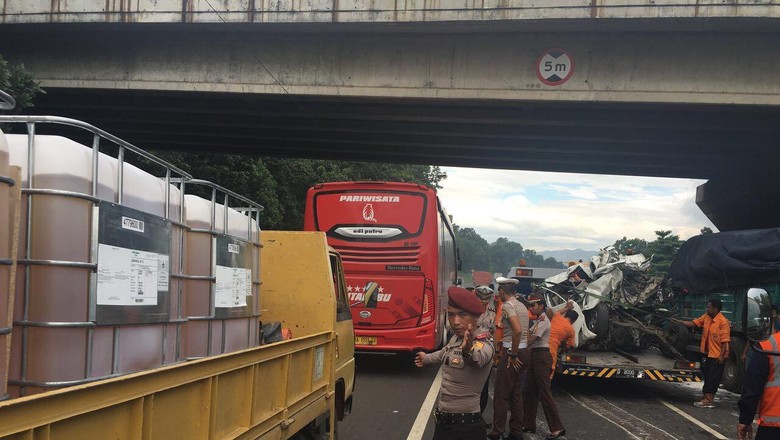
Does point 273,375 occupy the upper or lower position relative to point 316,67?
lower

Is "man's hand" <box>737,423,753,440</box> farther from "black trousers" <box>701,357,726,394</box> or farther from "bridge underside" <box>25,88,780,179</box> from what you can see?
"bridge underside" <box>25,88,780,179</box>

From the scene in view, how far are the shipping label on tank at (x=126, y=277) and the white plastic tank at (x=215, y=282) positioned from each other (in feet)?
1.76

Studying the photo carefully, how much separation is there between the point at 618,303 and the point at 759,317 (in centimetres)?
213

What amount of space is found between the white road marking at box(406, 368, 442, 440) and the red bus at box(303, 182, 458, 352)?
1.40 m

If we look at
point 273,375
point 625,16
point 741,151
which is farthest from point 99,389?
point 741,151

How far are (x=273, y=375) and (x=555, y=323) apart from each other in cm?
Result: 556

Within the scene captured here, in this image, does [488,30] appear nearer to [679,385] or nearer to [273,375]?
[679,385]

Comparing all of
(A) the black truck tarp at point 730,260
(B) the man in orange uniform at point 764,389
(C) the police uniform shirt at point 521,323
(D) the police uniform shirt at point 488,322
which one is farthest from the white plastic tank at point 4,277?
(A) the black truck tarp at point 730,260

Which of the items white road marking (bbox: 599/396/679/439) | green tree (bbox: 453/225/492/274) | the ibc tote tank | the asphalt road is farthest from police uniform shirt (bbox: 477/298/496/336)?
green tree (bbox: 453/225/492/274)

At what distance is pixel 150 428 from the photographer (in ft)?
8.16

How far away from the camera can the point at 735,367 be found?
10797 millimetres

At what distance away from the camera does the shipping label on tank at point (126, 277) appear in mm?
2906

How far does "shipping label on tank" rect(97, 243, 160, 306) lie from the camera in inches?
114

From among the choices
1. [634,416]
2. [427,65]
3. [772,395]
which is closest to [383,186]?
[427,65]
